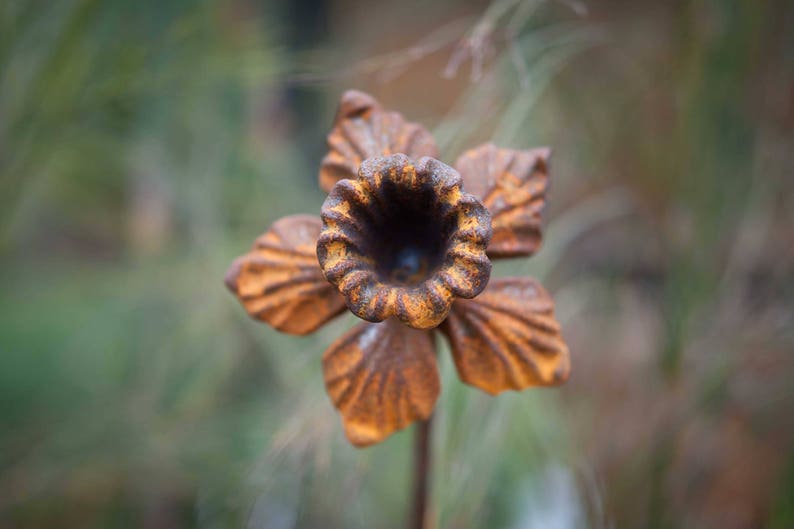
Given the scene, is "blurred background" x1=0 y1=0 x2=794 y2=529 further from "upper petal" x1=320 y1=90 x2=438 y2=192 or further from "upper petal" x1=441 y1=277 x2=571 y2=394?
"upper petal" x1=441 y1=277 x2=571 y2=394

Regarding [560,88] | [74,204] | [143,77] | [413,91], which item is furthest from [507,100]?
[413,91]

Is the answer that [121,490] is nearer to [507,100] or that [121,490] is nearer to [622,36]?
[507,100]

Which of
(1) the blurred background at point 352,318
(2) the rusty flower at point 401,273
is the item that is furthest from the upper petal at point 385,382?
(1) the blurred background at point 352,318

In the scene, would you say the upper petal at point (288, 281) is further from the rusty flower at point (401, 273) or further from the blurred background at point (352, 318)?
the blurred background at point (352, 318)

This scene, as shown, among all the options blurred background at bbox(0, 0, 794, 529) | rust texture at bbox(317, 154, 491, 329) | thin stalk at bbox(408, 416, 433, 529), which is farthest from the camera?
blurred background at bbox(0, 0, 794, 529)

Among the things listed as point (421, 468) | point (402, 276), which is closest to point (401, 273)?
point (402, 276)

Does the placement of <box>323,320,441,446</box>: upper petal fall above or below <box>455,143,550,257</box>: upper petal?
below

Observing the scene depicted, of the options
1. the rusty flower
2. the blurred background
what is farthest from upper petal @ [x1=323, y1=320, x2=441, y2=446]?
the blurred background
